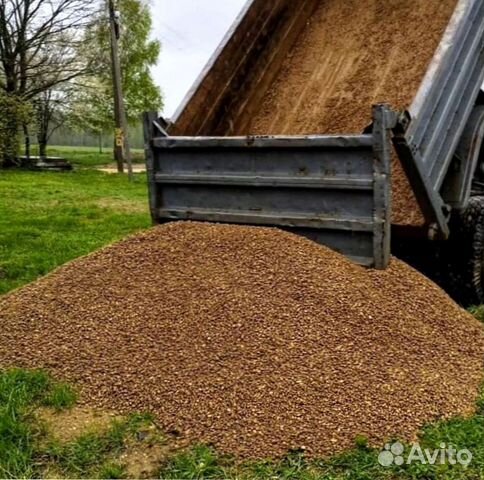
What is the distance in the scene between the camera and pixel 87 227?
8.36 metres

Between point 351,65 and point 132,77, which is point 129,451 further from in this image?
point 132,77

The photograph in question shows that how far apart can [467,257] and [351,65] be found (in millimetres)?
1609

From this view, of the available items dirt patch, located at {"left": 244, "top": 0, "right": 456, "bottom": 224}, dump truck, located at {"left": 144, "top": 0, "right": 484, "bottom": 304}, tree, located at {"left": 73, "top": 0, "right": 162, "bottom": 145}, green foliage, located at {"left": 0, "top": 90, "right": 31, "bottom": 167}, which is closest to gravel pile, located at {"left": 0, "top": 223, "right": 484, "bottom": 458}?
dump truck, located at {"left": 144, "top": 0, "right": 484, "bottom": 304}

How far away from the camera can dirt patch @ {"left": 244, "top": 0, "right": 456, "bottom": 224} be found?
441 cm

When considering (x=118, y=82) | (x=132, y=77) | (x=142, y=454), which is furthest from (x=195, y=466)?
(x=132, y=77)

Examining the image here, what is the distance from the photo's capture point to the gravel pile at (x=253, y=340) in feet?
8.03

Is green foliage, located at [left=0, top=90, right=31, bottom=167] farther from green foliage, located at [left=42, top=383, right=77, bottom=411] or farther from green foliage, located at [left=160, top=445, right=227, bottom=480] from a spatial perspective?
green foliage, located at [left=160, top=445, right=227, bottom=480]

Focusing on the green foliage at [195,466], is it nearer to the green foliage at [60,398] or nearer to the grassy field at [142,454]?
the grassy field at [142,454]

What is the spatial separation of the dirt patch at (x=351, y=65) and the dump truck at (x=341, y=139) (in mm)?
12

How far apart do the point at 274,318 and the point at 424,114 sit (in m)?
1.41

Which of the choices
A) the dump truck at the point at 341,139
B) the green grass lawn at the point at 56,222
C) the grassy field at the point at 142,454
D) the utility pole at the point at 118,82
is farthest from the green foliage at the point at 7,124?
the utility pole at the point at 118,82

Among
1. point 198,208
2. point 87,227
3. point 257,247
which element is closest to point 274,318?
point 257,247

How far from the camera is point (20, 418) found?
254 cm

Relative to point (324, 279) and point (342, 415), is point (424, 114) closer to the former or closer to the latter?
point (324, 279)
